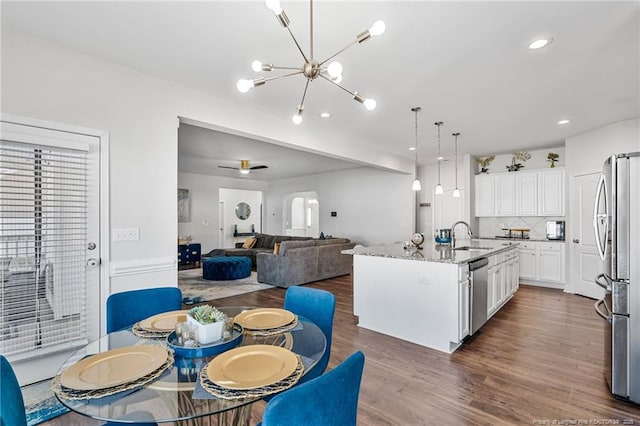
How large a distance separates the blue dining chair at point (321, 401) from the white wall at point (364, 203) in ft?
21.9

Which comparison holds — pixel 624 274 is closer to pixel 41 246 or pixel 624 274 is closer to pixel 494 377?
pixel 494 377

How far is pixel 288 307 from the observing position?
2.16 meters

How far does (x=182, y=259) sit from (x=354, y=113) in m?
6.20

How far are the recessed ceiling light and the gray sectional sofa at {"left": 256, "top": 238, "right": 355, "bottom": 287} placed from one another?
4.46 meters

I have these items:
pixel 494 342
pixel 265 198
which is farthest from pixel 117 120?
pixel 265 198

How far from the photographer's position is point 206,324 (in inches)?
54.5

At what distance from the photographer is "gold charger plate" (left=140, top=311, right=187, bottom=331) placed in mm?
1621

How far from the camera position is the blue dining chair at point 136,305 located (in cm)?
194

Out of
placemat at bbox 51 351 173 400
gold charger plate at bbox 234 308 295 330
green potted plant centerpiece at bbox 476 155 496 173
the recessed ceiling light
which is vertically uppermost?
the recessed ceiling light

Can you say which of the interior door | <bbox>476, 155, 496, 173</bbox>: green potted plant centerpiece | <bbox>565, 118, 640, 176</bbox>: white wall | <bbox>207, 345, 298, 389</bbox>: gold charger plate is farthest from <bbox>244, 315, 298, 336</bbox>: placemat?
<bbox>476, 155, 496, 173</bbox>: green potted plant centerpiece

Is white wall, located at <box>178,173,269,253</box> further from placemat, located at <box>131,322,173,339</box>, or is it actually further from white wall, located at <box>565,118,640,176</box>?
white wall, located at <box>565,118,640,176</box>

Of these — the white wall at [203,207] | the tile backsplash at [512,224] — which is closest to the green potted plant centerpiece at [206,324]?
the tile backsplash at [512,224]

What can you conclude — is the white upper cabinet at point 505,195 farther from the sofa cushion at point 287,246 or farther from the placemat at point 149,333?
the placemat at point 149,333

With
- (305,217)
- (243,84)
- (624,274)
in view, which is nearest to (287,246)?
(243,84)
